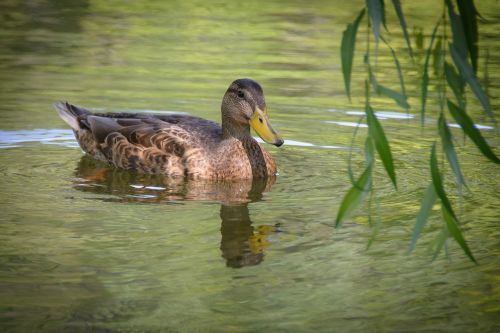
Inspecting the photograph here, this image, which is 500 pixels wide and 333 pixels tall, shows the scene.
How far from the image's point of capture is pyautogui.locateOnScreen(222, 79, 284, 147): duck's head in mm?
10094

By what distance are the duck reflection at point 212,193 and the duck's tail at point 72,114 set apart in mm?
581

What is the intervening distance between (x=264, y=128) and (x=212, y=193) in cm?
90

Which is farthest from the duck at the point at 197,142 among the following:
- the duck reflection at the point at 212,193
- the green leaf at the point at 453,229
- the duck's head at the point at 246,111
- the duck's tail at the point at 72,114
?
the green leaf at the point at 453,229

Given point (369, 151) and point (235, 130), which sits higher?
point (369, 151)

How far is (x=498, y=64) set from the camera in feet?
52.4

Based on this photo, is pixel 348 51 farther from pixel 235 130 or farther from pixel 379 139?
pixel 235 130

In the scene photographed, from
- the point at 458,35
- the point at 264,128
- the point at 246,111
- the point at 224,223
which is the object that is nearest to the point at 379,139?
the point at 458,35

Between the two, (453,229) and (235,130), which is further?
(235,130)

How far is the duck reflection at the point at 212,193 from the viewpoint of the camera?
25.8 feet

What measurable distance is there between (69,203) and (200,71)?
A: 644cm

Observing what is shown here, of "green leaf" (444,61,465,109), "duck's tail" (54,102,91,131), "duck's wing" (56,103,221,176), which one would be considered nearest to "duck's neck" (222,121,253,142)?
"duck's wing" (56,103,221,176)

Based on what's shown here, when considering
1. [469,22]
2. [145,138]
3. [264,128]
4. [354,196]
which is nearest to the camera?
[469,22]

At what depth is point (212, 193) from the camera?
376 inches

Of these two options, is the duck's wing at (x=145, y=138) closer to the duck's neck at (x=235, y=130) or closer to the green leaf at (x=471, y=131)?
the duck's neck at (x=235, y=130)
